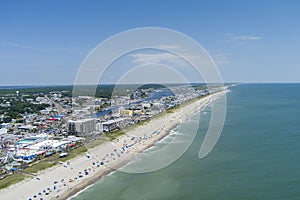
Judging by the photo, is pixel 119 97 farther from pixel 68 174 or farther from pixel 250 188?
pixel 250 188

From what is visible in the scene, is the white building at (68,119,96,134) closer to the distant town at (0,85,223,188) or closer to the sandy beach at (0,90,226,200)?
the distant town at (0,85,223,188)

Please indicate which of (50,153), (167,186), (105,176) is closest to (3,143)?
(50,153)

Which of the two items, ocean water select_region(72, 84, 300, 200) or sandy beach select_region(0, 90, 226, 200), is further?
sandy beach select_region(0, 90, 226, 200)

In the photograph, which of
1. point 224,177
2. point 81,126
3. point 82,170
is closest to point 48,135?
point 81,126

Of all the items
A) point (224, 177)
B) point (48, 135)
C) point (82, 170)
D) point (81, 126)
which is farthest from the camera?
point (48, 135)

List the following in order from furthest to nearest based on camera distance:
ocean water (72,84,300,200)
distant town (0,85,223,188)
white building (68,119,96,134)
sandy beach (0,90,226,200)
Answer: white building (68,119,96,134)
distant town (0,85,223,188)
sandy beach (0,90,226,200)
ocean water (72,84,300,200)

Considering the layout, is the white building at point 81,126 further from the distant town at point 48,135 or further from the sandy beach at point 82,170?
the sandy beach at point 82,170

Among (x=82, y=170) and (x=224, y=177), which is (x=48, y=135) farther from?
(x=224, y=177)

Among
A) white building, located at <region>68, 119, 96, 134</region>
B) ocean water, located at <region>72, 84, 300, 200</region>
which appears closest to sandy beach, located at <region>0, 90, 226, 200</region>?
ocean water, located at <region>72, 84, 300, 200</region>

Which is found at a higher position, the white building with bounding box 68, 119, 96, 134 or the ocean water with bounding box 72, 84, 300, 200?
the white building with bounding box 68, 119, 96, 134

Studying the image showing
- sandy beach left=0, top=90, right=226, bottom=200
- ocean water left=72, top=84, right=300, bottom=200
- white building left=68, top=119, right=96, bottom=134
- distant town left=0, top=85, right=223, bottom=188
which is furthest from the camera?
white building left=68, top=119, right=96, bottom=134
